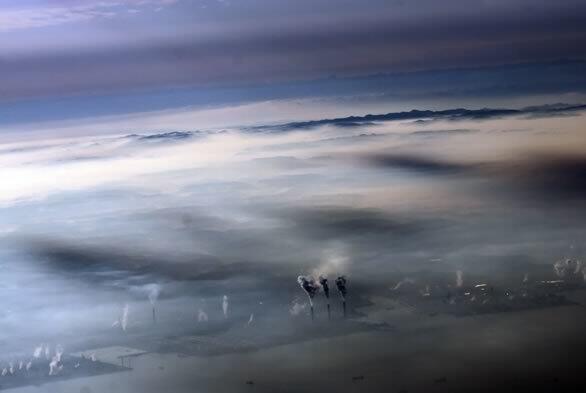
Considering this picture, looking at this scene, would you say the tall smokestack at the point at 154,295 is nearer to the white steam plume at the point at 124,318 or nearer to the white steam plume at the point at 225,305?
the white steam plume at the point at 124,318

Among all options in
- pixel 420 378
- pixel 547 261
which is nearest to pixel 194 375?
pixel 420 378

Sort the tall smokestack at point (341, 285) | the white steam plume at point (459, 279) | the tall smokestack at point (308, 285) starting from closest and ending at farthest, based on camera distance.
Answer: the tall smokestack at point (341, 285) < the tall smokestack at point (308, 285) < the white steam plume at point (459, 279)

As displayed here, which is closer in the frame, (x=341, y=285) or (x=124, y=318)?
(x=124, y=318)

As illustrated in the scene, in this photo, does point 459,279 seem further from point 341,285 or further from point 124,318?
point 124,318

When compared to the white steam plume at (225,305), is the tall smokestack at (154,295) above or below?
above

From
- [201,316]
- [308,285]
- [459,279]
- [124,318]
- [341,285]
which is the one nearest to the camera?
[124,318]

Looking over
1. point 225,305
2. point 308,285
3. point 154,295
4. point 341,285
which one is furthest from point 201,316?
point 341,285

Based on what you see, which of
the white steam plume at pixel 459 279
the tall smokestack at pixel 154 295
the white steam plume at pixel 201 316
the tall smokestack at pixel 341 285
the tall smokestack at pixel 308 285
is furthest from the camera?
the white steam plume at pixel 459 279

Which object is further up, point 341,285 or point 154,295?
point 341,285

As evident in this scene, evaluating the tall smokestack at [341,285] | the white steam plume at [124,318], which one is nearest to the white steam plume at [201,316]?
the white steam plume at [124,318]

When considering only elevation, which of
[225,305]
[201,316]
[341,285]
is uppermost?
[341,285]

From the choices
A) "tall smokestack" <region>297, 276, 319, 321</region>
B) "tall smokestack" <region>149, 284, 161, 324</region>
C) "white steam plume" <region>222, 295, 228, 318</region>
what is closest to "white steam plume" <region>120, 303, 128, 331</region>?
"tall smokestack" <region>149, 284, 161, 324</region>

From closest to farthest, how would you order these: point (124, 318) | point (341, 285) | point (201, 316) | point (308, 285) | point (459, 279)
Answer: point (124, 318)
point (201, 316)
point (341, 285)
point (459, 279)
point (308, 285)
